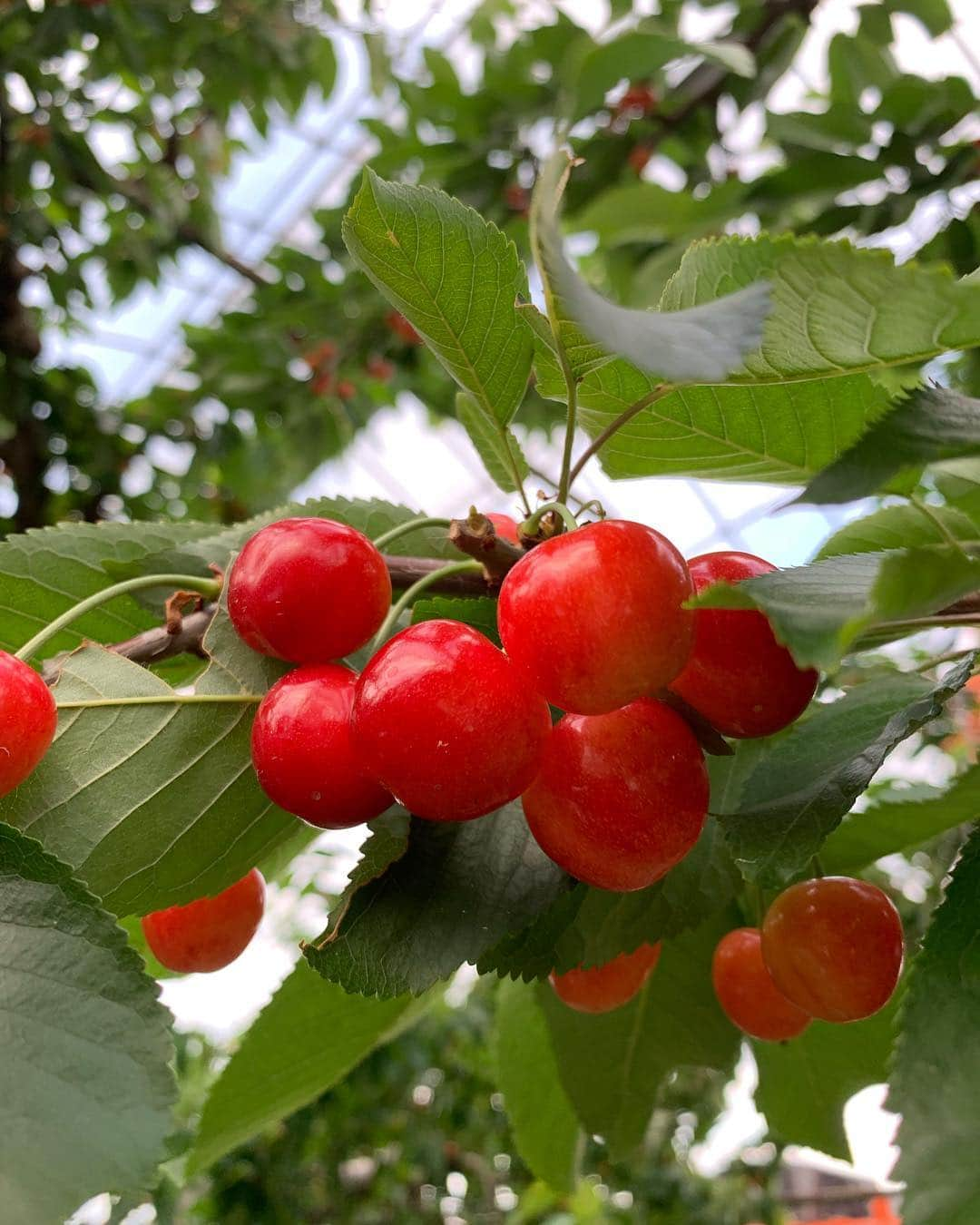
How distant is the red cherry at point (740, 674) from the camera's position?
46cm

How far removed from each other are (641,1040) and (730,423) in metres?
0.48

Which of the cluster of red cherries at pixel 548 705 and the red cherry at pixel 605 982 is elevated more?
the cluster of red cherries at pixel 548 705

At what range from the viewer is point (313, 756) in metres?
0.48

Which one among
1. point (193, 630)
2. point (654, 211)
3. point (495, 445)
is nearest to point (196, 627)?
point (193, 630)

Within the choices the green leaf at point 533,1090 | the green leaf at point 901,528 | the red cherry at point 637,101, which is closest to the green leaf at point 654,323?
the green leaf at point 901,528

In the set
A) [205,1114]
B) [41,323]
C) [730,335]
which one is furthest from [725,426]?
[41,323]

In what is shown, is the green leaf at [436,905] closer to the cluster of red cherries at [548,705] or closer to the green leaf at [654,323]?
the cluster of red cherries at [548,705]

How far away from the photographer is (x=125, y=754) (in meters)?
0.54

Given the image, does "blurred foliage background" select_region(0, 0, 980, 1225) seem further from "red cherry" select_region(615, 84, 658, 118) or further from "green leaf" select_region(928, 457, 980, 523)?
"green leaf" select_region(928, 457, 980, 523)

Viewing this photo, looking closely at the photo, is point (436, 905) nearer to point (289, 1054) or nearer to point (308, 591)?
point (308, 591)

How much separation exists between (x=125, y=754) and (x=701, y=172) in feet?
7.83

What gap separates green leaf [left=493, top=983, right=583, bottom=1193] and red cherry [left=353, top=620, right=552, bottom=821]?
1.63 feet

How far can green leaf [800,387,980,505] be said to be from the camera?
40cm

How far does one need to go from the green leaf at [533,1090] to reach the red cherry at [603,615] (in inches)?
21.0
